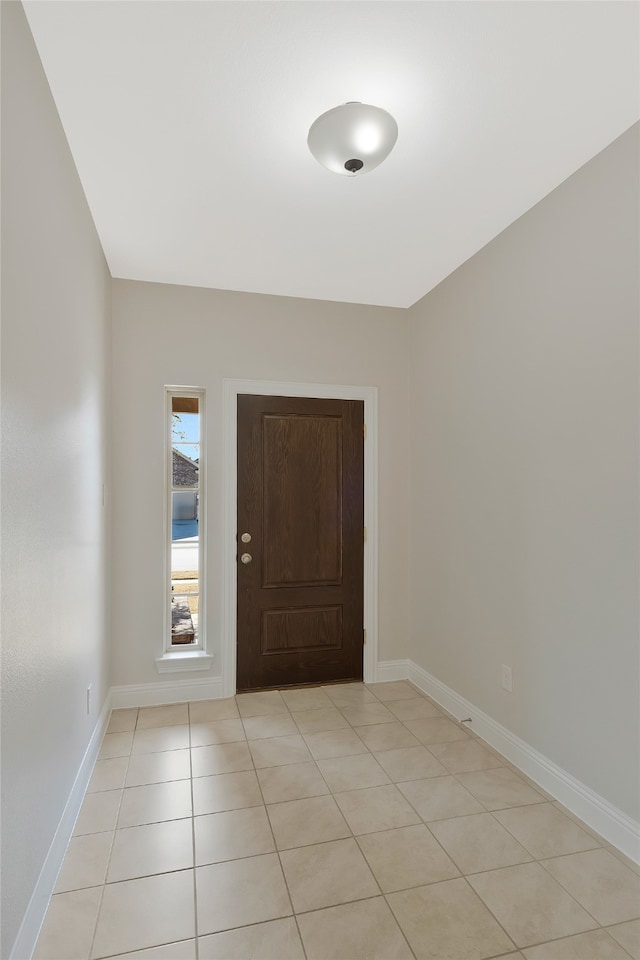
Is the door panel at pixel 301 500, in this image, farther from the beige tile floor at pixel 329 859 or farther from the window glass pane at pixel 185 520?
the beige tile floor at pixel 329 859

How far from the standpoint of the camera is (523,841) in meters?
2.03

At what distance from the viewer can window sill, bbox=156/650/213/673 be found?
3375 mm

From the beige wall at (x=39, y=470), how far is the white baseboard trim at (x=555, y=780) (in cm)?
196

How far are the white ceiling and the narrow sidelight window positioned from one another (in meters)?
1.06

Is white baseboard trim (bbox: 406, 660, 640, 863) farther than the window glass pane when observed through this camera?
No

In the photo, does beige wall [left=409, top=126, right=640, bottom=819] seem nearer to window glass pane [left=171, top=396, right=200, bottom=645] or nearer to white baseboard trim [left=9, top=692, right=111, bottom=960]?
window glass pane [left=171, top=396, right=200, bottom=645]

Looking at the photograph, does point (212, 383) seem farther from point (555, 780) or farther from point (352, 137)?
point (555, 780)

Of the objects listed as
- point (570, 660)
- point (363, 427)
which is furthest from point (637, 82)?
point (363, 427)

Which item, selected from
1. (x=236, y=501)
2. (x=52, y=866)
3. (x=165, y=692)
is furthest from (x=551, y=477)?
(x=165, y=692)

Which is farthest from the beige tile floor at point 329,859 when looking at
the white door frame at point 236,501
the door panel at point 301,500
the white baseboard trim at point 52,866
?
the door panel at point 301,500

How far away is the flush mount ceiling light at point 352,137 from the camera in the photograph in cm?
181

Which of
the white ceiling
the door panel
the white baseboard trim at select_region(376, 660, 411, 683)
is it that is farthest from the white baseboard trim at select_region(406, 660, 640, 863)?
the white ceiling

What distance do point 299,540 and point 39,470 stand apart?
7.14 ft

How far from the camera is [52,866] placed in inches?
69.9
